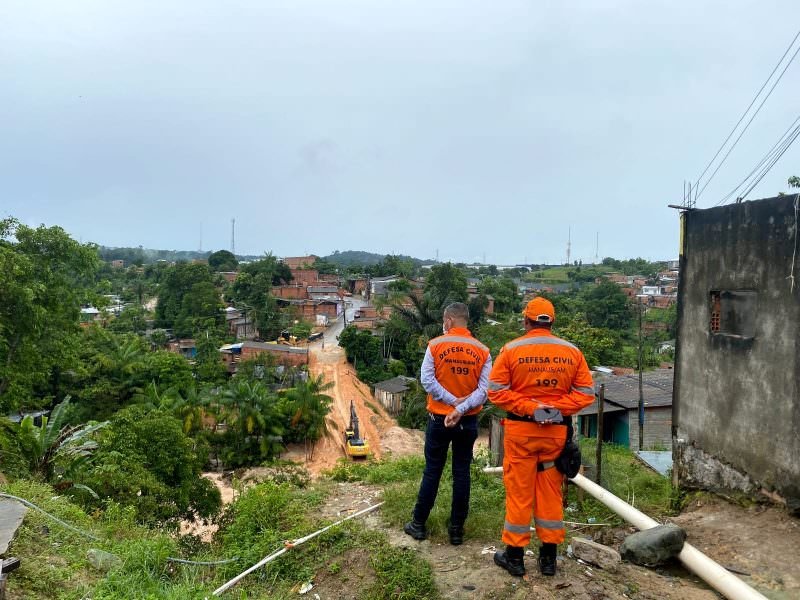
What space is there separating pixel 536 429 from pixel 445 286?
31054 mm

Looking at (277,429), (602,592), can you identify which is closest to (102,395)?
(277,429)

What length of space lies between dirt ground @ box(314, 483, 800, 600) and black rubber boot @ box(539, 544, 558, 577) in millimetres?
53

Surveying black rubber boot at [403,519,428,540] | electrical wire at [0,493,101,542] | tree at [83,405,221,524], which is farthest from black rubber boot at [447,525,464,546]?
tree at [83,405,221,524]

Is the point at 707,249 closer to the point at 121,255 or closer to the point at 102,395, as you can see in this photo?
the point at 102,395

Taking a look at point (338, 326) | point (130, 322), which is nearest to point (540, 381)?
point (130, 322)

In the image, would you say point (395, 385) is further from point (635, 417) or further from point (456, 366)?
point (456, 366)

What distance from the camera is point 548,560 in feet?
11.9

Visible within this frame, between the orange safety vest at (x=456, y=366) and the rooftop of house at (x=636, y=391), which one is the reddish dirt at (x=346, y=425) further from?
the orange safety vest at (x=456, y=366)

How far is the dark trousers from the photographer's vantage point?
4102mm

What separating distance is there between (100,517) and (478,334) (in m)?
25.3

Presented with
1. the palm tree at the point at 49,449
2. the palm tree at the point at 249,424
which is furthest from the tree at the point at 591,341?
the palm tree at the point at 49,449

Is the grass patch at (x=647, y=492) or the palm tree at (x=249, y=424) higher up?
the grass patch at (x=647, y=492)

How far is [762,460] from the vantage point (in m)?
5.23

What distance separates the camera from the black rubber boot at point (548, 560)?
363cm
